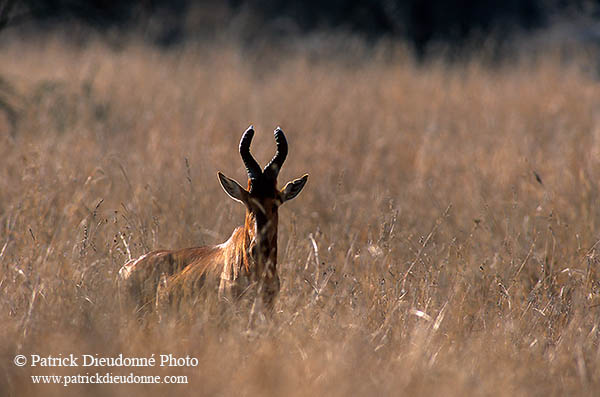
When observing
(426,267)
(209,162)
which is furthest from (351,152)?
(426,267)

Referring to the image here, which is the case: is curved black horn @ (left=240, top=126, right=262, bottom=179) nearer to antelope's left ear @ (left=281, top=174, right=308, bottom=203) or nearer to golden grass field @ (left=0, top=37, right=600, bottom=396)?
antelope's left ear @ (left=281, top=174, right=308, bottom=203)

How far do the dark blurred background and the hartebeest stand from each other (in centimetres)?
876

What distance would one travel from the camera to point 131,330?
399cm

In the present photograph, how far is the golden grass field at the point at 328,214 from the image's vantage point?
3875 mm

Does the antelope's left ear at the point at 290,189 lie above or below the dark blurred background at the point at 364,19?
below

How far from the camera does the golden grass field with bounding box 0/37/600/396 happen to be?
12.7ft

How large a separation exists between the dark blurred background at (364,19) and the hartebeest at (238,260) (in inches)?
345

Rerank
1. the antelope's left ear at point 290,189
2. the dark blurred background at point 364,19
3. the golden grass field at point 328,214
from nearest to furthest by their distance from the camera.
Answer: the golden grass field at point 328,214 → the antelope's left ear at point 290,189 → the dark blurred background at point 364,19

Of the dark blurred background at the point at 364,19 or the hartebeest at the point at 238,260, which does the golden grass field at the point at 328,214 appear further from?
the dark blurred background at the point at 364,19

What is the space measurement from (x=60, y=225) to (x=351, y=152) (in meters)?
4.12

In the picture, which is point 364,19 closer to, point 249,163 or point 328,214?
point 328,214

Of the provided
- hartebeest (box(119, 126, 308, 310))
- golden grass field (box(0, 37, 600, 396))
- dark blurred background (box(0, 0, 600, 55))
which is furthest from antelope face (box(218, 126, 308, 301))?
dark blurred background (box(0, 0, 600, 55))

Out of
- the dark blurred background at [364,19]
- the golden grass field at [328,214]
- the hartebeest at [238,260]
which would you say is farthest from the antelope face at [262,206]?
the dark blurred background at [364,19]

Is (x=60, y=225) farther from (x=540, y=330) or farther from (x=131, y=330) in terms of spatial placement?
(x=540, y=330)
